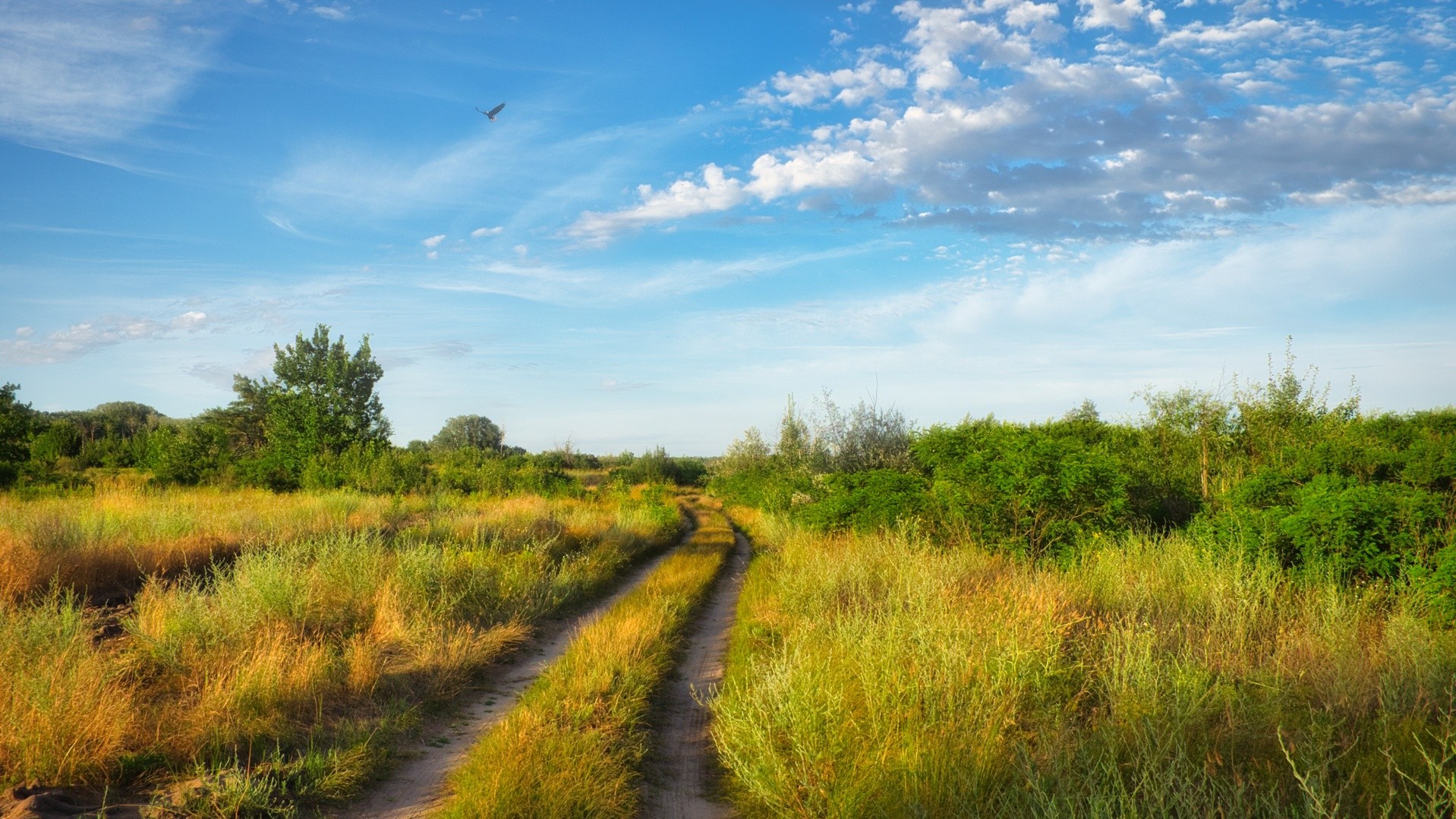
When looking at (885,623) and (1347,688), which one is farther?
(885,623)

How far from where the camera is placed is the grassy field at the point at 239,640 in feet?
18.6

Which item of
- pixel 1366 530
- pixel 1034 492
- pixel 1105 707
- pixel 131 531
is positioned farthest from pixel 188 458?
pixel 1366 530

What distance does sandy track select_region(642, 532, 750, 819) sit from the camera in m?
5.92

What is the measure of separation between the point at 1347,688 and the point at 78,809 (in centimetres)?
896

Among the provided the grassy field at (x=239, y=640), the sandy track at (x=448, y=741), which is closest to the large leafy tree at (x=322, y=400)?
the grassy field at (x=239, y=640)

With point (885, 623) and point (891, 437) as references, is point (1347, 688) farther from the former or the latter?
point (891, 437)

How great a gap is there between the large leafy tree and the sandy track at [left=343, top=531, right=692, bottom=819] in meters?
34.7

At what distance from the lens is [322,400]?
148 feet

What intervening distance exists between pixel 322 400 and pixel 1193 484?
43617 millimetres

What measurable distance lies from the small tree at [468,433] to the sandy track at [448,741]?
73406 mm

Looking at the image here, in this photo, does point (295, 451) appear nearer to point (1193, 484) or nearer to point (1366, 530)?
point (1193, 484)

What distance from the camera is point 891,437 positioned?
2377 centimetres

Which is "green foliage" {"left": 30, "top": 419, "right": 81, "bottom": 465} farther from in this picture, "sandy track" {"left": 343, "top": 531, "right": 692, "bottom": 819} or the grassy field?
"sandy track" {"left": 343, "top": 531, "right": 692, "bottom": 819}

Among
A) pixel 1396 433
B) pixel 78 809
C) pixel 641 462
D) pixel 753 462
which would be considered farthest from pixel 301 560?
pixel 641 462
